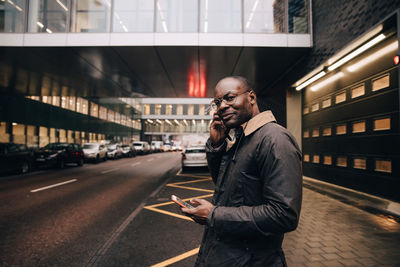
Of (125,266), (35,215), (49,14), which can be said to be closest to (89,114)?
(49,14)

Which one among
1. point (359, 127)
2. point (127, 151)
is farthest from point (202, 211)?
point (127, 151)

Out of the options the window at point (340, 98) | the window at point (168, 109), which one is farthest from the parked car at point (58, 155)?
the window at point (168, 109)

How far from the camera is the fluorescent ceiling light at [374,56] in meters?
6.32

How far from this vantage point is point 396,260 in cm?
334

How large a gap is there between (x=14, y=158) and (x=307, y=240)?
13.3 metres

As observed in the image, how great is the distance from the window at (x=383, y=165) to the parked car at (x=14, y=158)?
48.1ft

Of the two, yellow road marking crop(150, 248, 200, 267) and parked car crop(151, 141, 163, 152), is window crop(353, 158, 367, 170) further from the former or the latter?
parked car crop(151, 141, 163, 152)

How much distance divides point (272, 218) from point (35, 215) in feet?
19.9

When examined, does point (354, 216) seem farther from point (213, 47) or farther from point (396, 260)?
point (213, 47)

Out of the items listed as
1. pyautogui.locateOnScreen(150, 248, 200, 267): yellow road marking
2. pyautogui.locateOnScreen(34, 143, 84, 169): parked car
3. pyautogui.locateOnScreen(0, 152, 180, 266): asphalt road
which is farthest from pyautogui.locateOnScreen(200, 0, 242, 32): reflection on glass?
pyautogui.locateOnScreen(34, 143, 84, 169): parked car

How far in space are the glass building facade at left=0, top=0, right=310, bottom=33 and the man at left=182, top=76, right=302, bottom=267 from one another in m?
9.01

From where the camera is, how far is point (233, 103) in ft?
5.20

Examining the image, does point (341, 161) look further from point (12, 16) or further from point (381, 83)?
point (12, 16)

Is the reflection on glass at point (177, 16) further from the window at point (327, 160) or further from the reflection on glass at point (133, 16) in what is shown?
the window at point (327, 160)
